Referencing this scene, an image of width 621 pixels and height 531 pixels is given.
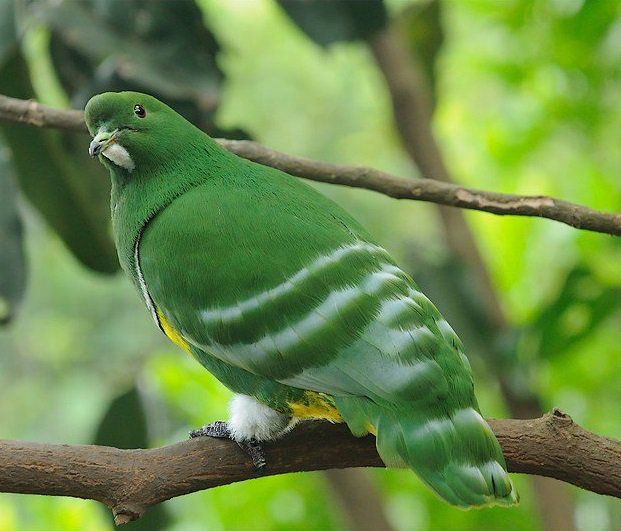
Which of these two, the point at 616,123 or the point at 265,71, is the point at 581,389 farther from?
the point at 265,71

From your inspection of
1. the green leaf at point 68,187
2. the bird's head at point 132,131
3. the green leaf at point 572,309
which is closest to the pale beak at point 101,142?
the bird's head at point 132,131

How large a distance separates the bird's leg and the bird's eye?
1.27 feet

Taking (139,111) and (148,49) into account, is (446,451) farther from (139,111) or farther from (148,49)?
(148,49)

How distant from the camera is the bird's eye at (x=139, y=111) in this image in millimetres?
1262

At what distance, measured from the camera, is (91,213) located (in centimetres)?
189

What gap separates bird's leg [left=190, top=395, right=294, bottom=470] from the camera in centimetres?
117

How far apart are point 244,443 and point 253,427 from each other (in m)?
0.02

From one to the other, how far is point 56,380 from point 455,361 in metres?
4.13

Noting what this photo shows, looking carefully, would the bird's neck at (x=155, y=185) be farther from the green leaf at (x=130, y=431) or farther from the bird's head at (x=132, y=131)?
the green leaf at (x=130, y=431)

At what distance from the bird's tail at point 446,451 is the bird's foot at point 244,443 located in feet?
0.47

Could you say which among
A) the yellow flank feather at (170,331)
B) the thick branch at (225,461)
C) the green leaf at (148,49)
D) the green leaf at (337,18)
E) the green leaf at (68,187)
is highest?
the green leaf at (337,18)

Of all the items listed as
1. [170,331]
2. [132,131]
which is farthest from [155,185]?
[170,331]

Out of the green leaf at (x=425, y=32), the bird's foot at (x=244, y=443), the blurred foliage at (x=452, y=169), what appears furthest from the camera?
the green leaf at (x=425, y=32)

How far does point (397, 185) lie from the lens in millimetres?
1371
